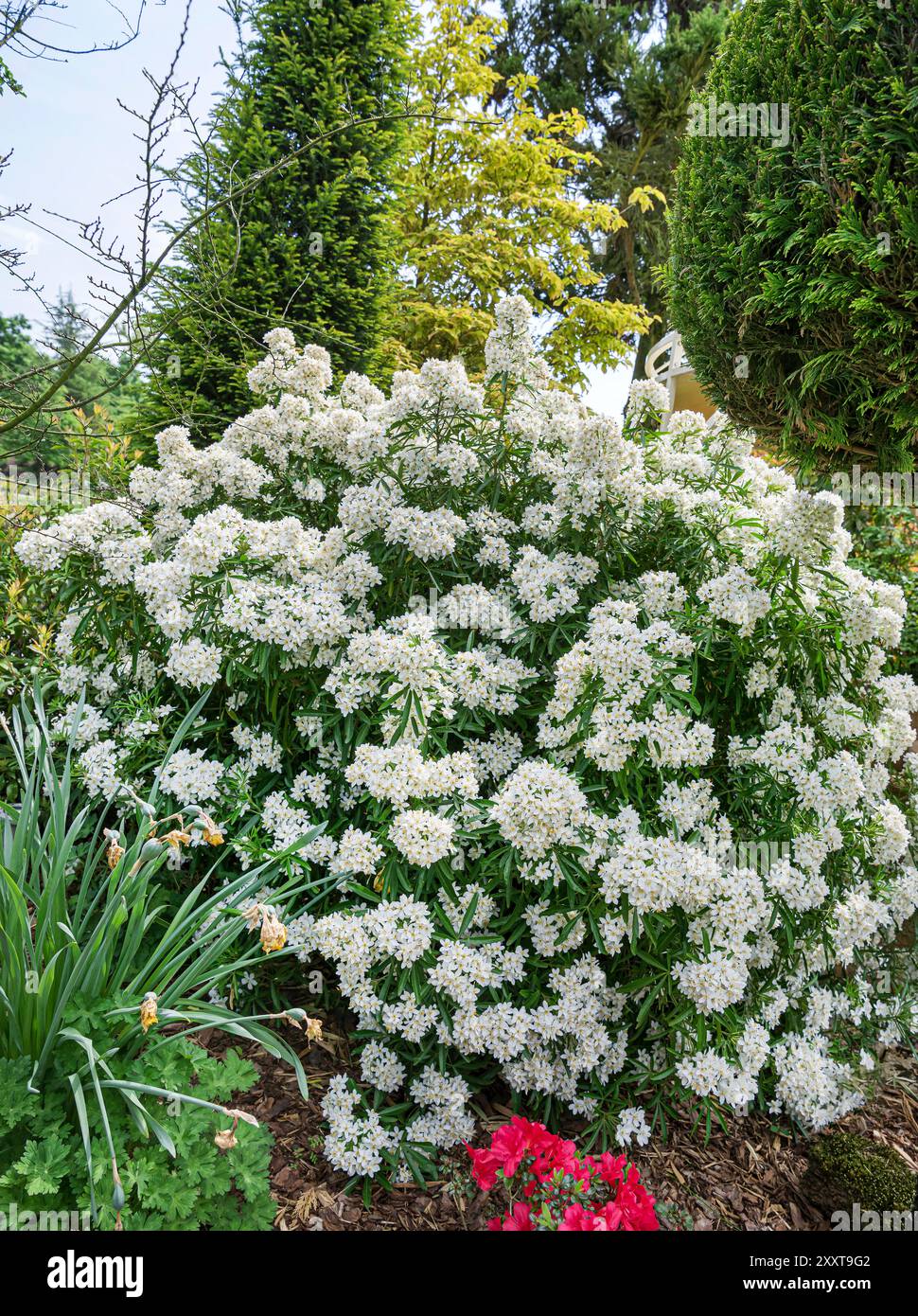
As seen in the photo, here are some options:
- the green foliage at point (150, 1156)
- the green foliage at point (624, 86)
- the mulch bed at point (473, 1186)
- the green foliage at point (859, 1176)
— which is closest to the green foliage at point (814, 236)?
the green foliage at point (859, 1176)

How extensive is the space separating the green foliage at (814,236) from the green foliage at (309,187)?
296cm

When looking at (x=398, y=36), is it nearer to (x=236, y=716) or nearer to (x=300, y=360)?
(x=300, y=360)

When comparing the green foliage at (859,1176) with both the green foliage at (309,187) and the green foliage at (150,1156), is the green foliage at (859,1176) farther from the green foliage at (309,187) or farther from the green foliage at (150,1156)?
the green foliage at (309,187)

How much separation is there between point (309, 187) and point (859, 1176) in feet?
21.4

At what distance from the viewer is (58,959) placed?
1952 millimetres

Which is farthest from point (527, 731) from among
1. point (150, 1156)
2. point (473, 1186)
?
point (150, 1156)

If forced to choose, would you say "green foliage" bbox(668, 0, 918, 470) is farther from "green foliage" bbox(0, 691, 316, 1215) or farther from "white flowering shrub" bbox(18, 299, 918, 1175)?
"green foliage" bbox(0, 691, 316, 1215)

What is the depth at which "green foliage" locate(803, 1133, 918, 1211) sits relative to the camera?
2406 millimetres

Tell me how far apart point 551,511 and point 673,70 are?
15.3m

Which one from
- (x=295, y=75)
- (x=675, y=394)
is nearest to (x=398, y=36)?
(x=295, y=75)

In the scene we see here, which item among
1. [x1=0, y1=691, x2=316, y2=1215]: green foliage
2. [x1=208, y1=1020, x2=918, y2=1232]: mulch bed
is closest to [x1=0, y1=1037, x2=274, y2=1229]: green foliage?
[x1=0, y1=691, x2=316, y2=1215]: green foliage

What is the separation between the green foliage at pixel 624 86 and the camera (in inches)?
566

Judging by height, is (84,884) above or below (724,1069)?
above

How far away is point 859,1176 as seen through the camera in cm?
244
